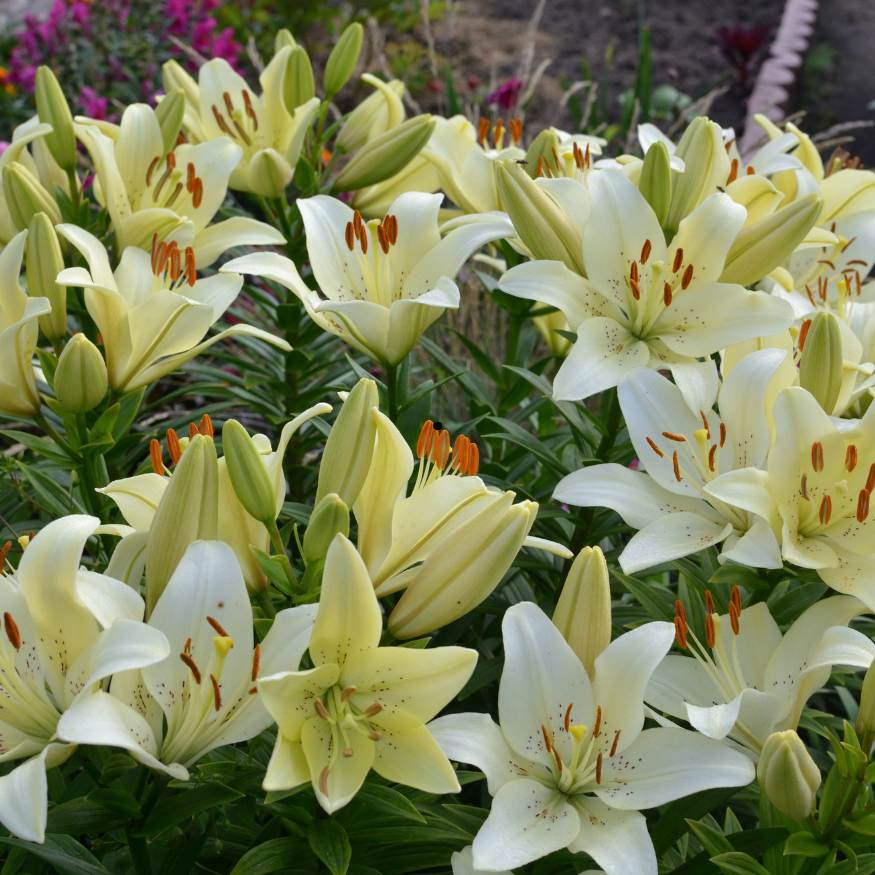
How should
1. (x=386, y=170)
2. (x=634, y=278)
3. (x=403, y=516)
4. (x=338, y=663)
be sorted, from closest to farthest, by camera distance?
(x=338, y=663), (x=403, y=516), (x=634, y=278), (x=386, y=170)

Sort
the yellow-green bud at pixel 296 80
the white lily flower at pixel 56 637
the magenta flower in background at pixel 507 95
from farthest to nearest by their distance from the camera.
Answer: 1. the magenta flower in background at pixel 507 95
2. the yellow-green bud at pixel 296 80
3. the white lily flower at pixel 56 637

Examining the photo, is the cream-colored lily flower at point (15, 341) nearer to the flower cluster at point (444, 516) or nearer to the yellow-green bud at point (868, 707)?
the flower cluster at point (444, 516)

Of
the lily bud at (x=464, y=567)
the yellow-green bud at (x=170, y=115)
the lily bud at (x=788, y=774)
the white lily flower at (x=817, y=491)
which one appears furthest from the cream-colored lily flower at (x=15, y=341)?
the lily bud at (x=788, y=774)

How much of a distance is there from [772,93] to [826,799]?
12.6 ft

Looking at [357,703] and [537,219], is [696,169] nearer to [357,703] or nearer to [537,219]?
[537,219]

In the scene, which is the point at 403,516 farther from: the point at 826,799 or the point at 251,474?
the point at 826,799

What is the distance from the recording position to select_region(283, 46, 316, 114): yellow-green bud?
5.61 ft

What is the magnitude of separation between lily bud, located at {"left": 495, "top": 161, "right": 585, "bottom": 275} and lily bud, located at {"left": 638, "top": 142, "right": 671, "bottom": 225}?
0.10 meters

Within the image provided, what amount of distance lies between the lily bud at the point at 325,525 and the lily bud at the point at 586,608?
0.69 feet

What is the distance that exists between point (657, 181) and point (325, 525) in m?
0.63

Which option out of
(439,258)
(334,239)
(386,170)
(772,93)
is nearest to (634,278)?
(439,258)

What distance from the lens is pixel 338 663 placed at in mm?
932

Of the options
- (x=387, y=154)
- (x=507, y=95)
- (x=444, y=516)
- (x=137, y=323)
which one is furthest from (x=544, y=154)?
(x=507, y=95)

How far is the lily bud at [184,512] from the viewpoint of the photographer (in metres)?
0.94
